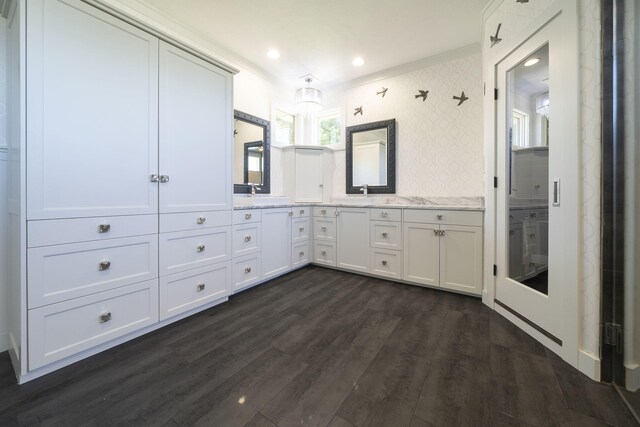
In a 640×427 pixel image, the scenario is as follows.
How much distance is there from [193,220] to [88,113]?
2.95ft

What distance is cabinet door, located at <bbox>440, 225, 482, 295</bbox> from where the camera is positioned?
2.39 metres

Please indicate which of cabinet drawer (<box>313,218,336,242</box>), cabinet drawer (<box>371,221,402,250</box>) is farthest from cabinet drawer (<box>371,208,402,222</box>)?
cabinet drawer (<box>313,218,336,242</box>)

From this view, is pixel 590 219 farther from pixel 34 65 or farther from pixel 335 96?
pixel 335 96

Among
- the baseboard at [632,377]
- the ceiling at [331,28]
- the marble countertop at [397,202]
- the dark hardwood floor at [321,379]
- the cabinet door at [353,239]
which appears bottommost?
the dark hardwood floor at [321,379]

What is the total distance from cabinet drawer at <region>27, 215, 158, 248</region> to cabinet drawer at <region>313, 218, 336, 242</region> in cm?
203

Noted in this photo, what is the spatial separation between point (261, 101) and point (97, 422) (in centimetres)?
343

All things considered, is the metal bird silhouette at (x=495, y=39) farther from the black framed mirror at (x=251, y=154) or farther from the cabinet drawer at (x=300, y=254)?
the cabinet drawer at (x=300, y=254)

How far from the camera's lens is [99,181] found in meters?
1.52

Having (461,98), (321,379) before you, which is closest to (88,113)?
(321,379)

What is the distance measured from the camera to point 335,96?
3873 millimetres

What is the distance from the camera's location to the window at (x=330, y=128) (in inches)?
153

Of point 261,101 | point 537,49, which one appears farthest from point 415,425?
point 261,101

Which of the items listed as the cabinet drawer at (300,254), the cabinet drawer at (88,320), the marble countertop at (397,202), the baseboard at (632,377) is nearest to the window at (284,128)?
the marble countertop at (397,202)

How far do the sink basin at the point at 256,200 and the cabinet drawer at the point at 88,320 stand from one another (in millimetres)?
1330
